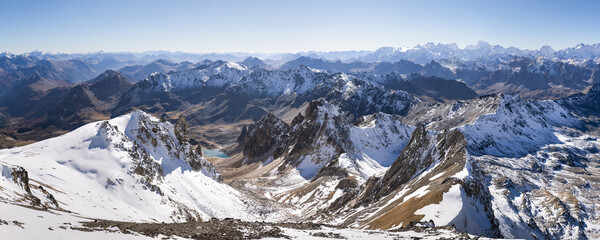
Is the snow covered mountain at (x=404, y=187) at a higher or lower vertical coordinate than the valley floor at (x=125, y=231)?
lower

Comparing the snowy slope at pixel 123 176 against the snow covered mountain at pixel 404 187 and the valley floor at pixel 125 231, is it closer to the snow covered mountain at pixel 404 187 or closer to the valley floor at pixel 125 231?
the valley floor at pixel 125 231

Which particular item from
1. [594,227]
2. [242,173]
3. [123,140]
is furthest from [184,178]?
[594,227]

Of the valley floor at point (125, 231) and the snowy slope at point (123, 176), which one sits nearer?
the valley floor at point (125, 231)

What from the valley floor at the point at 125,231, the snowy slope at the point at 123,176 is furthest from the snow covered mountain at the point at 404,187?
the snowy slope at the point at 123,176

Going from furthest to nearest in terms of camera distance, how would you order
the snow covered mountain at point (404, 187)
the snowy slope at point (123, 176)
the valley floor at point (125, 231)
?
the snow covered mountain at point (404, 187) < the snowy slope at point (123, 176) < the valley floor at point (125, 231)

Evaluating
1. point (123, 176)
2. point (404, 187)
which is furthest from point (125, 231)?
point (404, 187)

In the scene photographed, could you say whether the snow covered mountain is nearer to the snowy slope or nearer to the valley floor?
the valley floor

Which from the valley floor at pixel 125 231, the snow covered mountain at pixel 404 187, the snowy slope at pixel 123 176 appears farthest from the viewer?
the snow covered mountain at pixel 404 187

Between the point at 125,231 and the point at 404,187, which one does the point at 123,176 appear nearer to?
the point at 125,231

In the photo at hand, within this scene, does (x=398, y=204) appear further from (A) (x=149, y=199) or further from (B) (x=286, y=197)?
(B) (x=286, y=197)
